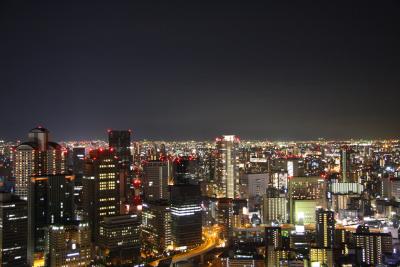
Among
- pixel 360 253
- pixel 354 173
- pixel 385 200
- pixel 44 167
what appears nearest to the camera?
pixel 360 253

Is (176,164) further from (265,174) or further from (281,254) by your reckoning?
(281,254)


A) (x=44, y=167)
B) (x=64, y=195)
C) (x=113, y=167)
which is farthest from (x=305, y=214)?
(x=44, y=167)

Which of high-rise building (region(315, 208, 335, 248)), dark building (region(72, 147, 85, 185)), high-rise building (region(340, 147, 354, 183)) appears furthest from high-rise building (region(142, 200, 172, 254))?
high-rise building (region(340, 147, 354, 183))

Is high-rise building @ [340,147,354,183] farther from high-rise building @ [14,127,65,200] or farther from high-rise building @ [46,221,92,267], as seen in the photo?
high-rise building @ [46,221,92,267]

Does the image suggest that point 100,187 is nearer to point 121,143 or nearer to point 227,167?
point 121,143

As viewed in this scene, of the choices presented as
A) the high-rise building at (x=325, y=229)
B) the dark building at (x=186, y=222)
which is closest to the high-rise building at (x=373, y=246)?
the high-rise building at (x=325, y=229)
